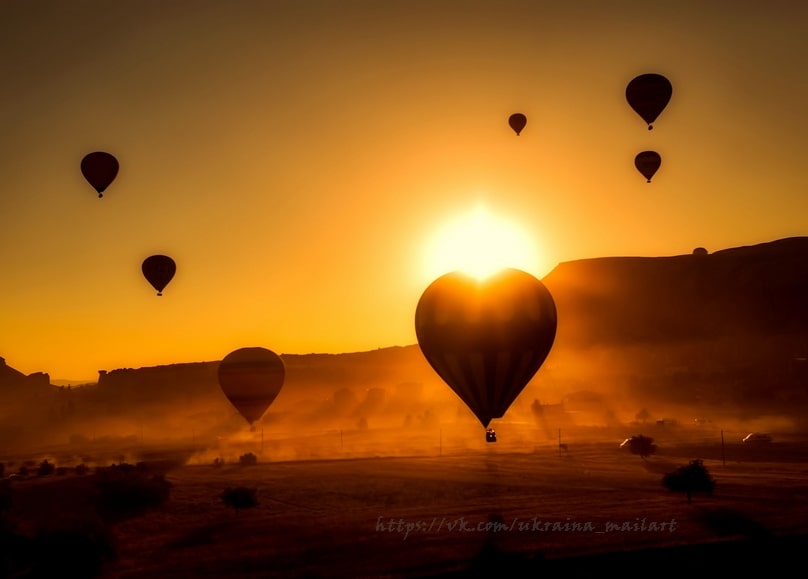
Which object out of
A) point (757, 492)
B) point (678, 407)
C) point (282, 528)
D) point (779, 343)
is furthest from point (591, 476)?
point (779, 343)

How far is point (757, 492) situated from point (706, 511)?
35.3 ft

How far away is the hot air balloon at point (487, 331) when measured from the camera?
3080cm

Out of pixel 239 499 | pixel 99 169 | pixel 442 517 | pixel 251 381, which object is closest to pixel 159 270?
pixel 99 169

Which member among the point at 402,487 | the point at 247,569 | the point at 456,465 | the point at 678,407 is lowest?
the point at 247,569

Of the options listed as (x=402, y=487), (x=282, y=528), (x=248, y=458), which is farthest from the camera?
(x=248, y=458)

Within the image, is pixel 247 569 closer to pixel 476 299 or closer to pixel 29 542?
pixel 29 542

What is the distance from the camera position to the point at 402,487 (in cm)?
6719

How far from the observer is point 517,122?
46375 mm

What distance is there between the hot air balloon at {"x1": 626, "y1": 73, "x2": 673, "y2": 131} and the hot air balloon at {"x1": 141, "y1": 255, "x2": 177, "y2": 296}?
30366 mm

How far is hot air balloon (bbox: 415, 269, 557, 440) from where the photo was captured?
30797 mm

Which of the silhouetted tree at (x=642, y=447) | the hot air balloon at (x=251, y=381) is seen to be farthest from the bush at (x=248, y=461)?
the silhouetted tree at (x=642, y=447)

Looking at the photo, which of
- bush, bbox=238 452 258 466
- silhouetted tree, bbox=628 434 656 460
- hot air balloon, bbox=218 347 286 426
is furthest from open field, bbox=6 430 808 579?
bush, bbox=238 452 258 466

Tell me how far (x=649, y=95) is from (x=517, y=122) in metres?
7.99

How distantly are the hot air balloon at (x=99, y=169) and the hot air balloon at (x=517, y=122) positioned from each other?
2344 cm
